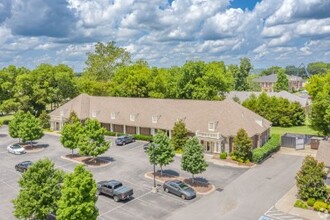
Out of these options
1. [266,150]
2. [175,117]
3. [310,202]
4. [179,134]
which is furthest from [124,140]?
[310,202]

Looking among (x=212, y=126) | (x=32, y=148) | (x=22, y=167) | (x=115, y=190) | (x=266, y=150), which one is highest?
(x=212, y=126)

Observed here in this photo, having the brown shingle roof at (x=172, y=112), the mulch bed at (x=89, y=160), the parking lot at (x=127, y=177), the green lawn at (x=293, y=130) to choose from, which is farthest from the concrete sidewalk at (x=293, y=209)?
the green lawn at (x=293, y=130)

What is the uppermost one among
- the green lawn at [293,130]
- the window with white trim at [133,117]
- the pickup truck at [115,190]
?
the window with white trim at [133,117]

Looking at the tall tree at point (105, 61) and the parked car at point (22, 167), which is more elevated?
the tall tree at point (105, 61)

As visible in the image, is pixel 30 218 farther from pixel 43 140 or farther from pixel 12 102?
pixel 12 102

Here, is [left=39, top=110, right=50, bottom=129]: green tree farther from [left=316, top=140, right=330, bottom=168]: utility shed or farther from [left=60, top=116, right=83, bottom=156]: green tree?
[left=316, top=140, right=330, bottom=168]: utility shed

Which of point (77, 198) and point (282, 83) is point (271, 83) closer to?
point (282, 83)

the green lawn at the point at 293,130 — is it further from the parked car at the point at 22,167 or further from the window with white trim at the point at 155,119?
the parked car at the point at 22,167
